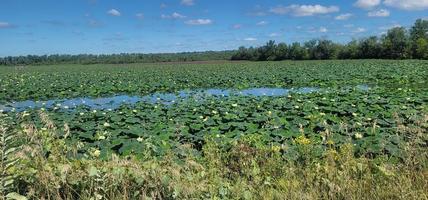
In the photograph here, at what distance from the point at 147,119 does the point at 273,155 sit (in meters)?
6.31

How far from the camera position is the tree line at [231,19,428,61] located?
273 ft

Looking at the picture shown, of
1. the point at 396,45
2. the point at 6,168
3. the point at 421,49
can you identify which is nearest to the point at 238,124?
the point at 6,168

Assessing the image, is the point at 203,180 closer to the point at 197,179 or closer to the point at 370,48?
the point at 197,179

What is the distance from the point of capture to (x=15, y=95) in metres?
22.1

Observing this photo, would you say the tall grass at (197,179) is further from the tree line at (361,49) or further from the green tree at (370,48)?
the green tree at (370,48)

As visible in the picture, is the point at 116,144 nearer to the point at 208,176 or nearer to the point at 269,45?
the point at 208,176

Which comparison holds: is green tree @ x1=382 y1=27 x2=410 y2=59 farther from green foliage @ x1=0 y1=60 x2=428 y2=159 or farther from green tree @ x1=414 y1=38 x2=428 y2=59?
green foliage @ x1=0 y1=60 x2=428 y2=159

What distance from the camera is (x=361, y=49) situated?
93.5m

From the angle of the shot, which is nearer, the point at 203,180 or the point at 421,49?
the point at 203,180

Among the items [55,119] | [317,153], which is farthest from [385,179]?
[55,119]

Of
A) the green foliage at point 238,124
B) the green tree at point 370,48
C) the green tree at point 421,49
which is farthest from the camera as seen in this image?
the green tree at point 370,48

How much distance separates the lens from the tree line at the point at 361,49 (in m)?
83.1

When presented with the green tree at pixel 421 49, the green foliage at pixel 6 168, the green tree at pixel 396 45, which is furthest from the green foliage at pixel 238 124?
the green tree at pixel 396 45

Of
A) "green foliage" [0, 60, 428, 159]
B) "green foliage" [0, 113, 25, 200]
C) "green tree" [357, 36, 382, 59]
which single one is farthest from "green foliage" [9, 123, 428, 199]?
"green tree" [357, 36, 382, 59]
